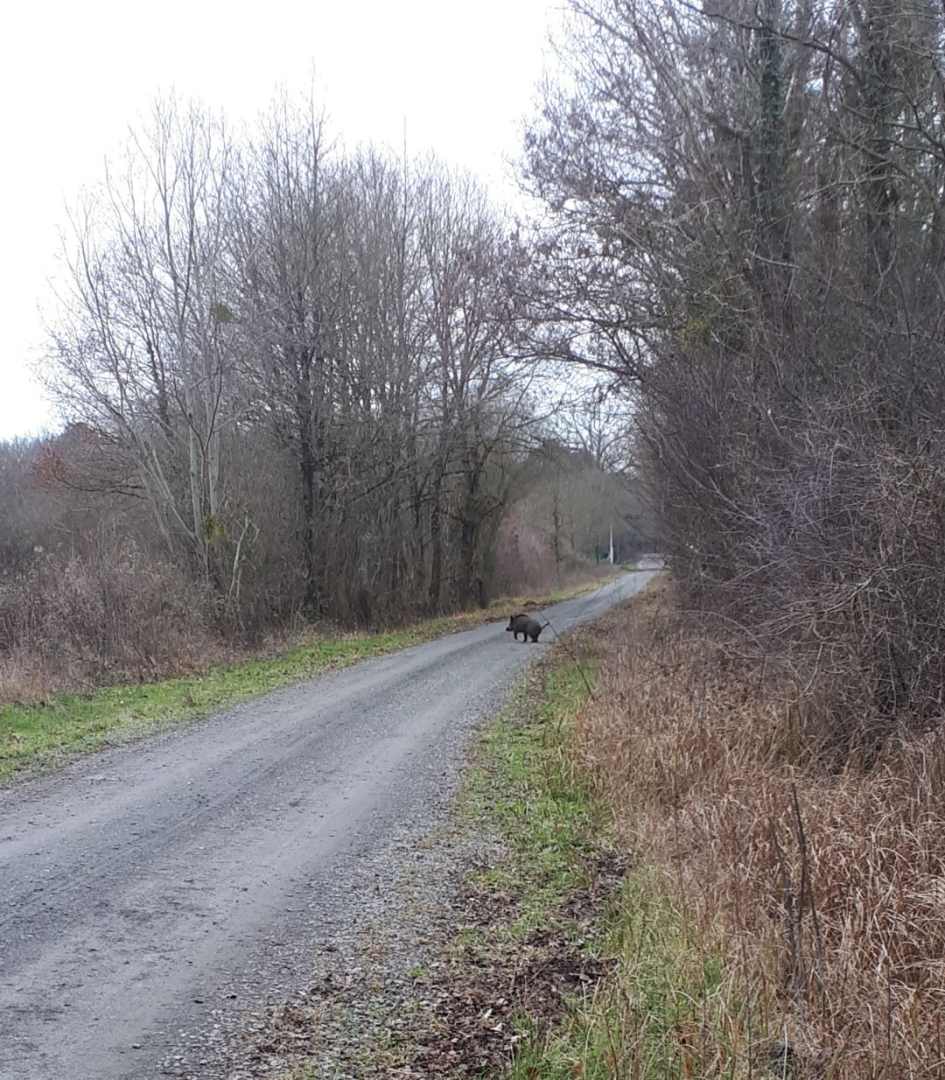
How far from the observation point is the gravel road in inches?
162

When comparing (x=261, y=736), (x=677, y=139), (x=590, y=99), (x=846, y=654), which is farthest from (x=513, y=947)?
(x=590, y=99)

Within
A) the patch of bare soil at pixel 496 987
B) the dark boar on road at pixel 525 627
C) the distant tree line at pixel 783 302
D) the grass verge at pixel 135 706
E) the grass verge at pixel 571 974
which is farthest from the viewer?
the dark boar on road at pixel 525 627

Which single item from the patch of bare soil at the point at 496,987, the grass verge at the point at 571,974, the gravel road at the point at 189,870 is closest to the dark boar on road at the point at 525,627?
the gravel road at the point at 189,870

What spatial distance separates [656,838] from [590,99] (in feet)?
42.2

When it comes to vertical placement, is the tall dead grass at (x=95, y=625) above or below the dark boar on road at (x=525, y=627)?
above

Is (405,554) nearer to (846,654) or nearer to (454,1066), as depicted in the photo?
(846,654)

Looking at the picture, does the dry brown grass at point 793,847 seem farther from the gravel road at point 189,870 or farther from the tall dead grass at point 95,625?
the tall dead grass at point 95,625

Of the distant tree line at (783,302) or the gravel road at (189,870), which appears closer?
the gravel road at (189,870)

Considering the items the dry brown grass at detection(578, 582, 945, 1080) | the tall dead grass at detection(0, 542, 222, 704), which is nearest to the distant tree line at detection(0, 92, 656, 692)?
the tall dead grass at detection(0, 542, 222, 704)

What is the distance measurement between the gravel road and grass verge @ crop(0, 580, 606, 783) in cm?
53

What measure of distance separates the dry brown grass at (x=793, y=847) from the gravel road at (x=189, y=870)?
1.79 metres

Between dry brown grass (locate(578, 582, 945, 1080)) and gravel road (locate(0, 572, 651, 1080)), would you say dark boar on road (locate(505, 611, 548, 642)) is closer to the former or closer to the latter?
gravel road (locate(0, 572, 651, 1080))

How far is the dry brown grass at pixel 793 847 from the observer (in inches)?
159

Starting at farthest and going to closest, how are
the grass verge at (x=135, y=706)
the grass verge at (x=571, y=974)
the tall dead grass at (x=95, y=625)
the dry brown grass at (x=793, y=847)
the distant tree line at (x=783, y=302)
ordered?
the tall dead grass at (x=95, y=625) → the grass verge at (x=135, y=706) → the distant tree line at (x=783, y=302) → the dry brown grass at (x=793, y=847) → the grass verge at (x=571, y=974)
